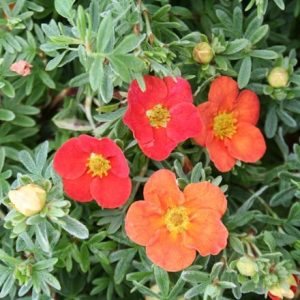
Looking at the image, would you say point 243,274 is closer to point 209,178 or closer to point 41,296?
point 209,178

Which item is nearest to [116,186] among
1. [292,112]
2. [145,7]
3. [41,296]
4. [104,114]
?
[104,114]

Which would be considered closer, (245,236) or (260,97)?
(245,236)

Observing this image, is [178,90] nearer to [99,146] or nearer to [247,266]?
[99,146]

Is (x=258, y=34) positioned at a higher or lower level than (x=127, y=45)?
lower

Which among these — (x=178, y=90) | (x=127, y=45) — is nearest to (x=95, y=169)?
(x=178, y=90)

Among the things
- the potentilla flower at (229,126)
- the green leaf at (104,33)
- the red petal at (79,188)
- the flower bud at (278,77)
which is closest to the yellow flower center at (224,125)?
the potentilla flower at (229,126)

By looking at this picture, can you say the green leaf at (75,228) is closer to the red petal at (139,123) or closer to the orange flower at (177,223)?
the orange flower at (177,223)
